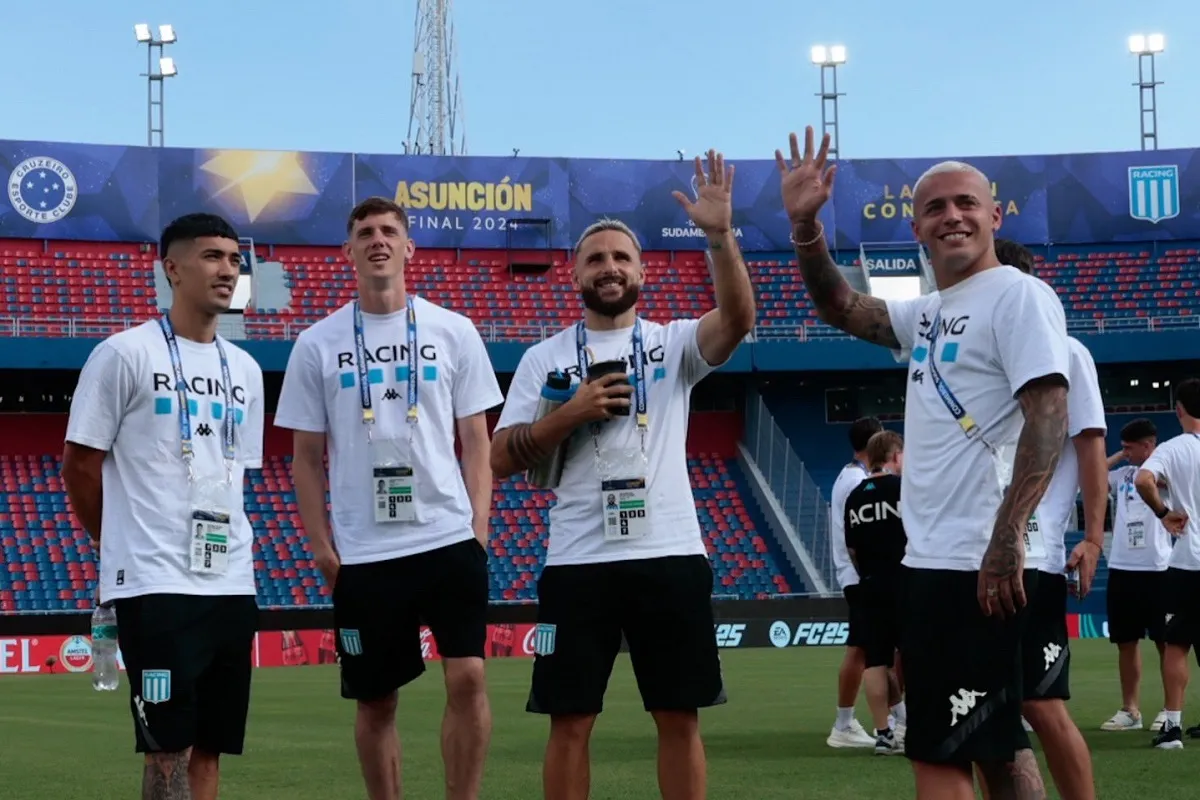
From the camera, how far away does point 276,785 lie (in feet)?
32.4

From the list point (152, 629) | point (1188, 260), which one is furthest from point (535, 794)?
point (1188, 260)

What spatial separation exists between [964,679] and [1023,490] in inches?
24.5

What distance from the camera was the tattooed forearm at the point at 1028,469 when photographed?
502 centimetres

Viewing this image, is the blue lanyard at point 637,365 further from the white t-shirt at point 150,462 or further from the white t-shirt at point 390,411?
the white t-shirt at point 150,462

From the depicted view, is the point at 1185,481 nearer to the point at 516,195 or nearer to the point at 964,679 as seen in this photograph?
the point at 964,679

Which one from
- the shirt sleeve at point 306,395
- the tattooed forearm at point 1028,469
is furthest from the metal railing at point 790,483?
the tattooed forearm at point 1028,469

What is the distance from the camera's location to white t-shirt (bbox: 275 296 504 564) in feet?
22.6

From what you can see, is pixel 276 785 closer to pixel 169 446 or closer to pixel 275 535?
pixel 169 446

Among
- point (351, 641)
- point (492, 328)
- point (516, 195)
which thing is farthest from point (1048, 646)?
point (516, 195)

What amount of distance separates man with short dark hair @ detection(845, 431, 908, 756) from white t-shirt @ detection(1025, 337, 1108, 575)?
3.77 m

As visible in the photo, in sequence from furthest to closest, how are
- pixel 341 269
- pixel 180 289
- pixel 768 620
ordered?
pixel 341 269 → pixel 768 620 → pixel 180 289

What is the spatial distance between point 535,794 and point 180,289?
146 inches

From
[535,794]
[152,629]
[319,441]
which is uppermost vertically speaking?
[319,441]

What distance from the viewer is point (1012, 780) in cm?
559
